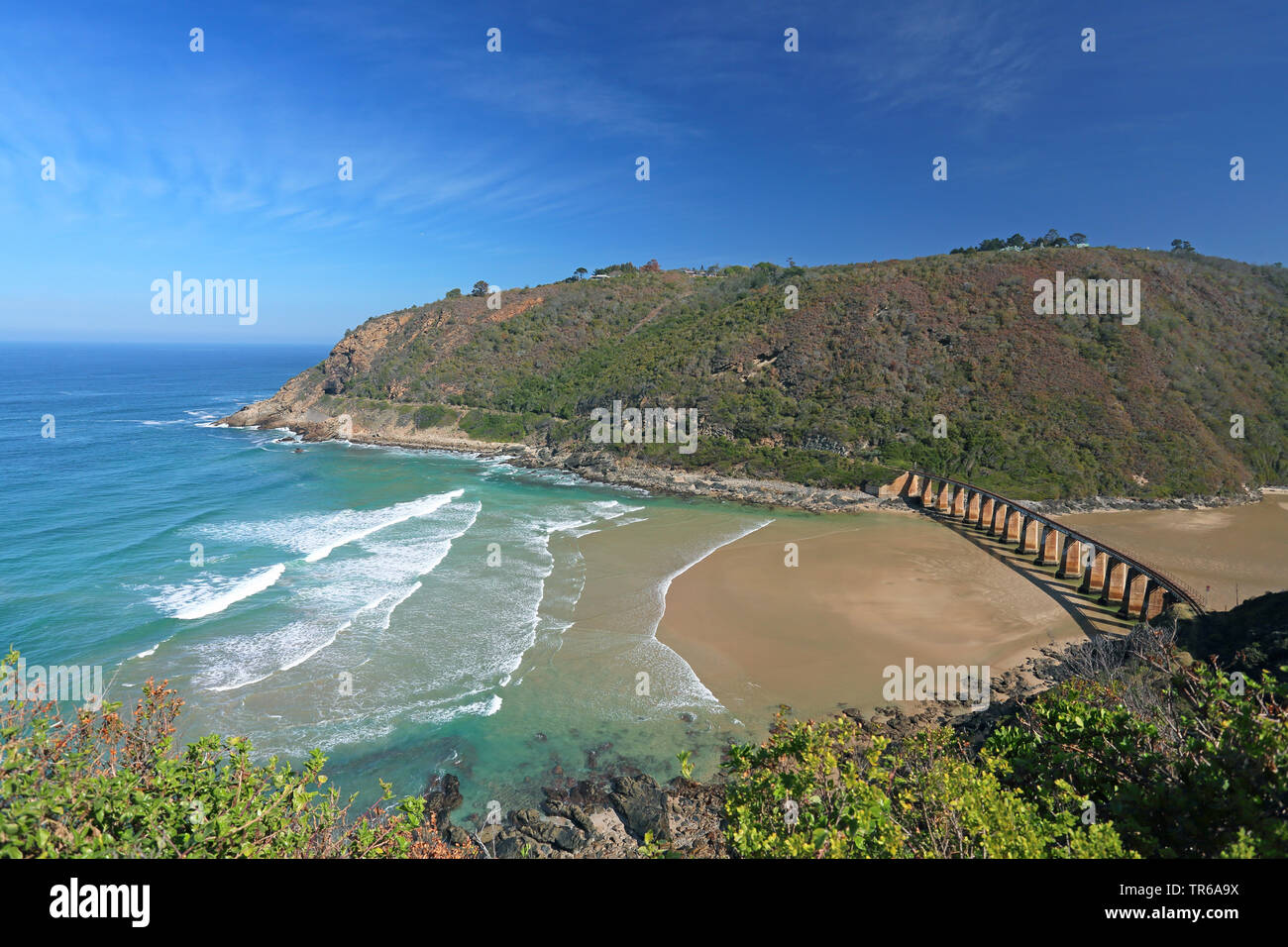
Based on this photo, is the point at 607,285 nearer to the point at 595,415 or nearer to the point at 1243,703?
the point at 595,415

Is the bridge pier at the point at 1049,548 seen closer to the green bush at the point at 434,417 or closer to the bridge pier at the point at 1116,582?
the bridge pier at the point at 1116,582

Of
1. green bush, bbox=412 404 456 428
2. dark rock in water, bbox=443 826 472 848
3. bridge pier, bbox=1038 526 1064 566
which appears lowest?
dark rock in water, bbox=443 826 472 848

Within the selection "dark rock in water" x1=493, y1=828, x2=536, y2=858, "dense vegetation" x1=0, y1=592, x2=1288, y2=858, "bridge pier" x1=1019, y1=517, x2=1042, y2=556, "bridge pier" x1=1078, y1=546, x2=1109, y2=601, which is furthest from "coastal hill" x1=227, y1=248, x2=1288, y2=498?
"dense vegetation" x1=0, y1=592, x2=1288, y2=858

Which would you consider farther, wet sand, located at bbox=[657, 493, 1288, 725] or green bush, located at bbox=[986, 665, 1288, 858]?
wet sand, located at bbox=[657, 493, 1288, 725]

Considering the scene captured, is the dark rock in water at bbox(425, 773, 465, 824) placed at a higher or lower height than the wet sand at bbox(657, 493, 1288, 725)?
lower

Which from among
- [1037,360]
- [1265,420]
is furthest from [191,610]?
[1265,420]

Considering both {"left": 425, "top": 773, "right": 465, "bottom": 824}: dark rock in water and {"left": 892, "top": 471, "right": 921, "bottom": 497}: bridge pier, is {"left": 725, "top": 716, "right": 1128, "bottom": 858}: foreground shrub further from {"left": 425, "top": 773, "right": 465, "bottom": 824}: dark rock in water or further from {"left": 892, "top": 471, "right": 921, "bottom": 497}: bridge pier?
{"left": 892, "top": 471, "right": 921, "bottom": 497}: bridge pier
